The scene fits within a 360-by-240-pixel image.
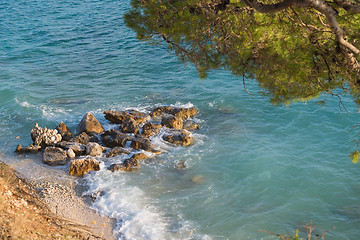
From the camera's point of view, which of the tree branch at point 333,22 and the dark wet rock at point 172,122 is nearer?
the tree branch at point 333,22

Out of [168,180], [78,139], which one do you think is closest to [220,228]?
[168,180]

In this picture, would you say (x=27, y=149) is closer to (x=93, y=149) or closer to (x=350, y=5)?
(x=93, y=149)

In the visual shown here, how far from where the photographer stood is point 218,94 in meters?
18.1

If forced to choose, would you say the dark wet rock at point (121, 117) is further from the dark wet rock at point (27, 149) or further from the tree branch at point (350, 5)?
the tree branch at point (350, 5)

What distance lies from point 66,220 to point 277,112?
35.0 ft

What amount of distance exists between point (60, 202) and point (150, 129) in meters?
5.29

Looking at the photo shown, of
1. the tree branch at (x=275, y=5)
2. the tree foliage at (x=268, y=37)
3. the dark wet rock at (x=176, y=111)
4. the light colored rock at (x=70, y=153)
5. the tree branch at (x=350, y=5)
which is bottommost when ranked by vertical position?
the light colored rock at (x=70, y=153)

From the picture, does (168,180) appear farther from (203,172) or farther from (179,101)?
(179,101)

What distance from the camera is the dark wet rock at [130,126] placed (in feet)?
47.2

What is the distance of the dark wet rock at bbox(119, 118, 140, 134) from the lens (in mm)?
14383

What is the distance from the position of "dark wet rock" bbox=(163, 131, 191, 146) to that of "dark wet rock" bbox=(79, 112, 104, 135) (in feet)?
9.16

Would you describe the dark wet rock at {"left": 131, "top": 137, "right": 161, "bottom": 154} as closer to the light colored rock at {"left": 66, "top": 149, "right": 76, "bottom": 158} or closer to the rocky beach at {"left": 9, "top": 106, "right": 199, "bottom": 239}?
the rocky beach at {"left": 9, "top": 106, "right": 199, "bottom": 239}

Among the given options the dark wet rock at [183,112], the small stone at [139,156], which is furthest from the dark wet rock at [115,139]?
the dark wet rock at [183,112]

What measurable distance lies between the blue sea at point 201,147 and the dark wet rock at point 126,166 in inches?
7.8
